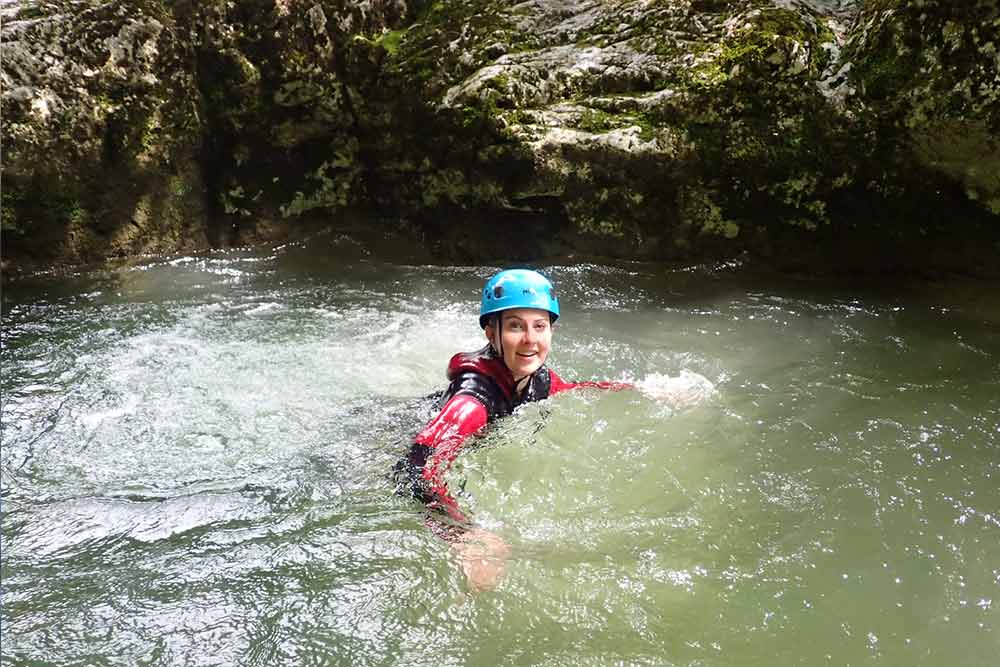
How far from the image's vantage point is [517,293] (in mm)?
4031

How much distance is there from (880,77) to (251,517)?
22.4 ft

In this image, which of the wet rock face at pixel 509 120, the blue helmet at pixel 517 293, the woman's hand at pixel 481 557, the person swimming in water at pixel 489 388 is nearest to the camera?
the woman's hand at pixel 481 557

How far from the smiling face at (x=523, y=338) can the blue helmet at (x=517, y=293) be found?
0.18ft

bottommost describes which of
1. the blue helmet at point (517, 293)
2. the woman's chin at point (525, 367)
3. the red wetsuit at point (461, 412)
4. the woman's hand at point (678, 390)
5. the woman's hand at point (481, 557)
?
the woman's hand at point (481, 557)

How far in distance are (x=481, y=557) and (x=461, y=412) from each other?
884 mm

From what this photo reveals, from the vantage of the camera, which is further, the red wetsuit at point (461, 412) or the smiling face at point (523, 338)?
the smiling face at point (523, 338)

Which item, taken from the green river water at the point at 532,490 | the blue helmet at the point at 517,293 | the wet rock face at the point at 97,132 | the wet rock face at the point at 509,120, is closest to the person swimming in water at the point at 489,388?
the blue helmet at the point at 517,293

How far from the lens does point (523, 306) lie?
402 centimetres

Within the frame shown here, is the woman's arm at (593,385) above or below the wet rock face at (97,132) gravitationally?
below

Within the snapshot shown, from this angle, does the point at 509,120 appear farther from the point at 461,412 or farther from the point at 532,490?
the point at 532,490

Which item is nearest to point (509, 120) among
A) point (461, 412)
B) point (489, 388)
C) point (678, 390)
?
point (678, 390)

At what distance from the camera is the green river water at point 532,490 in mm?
2602

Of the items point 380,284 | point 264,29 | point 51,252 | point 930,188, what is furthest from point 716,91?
point 51,252

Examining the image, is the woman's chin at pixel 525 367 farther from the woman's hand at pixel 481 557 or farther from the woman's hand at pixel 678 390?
the woman's hand at pixel 481 557
